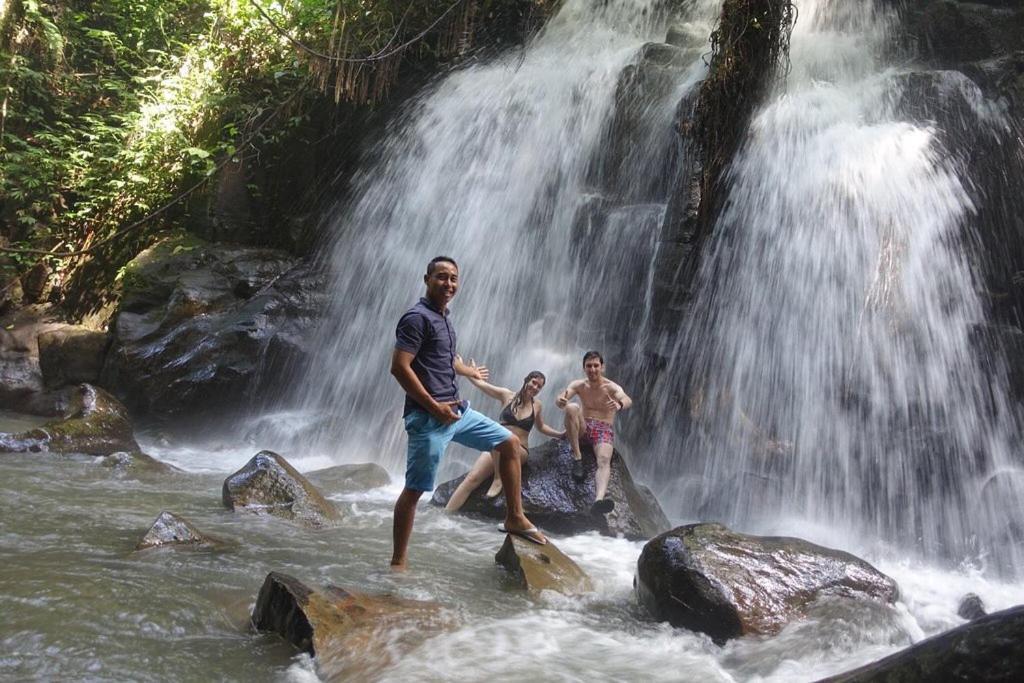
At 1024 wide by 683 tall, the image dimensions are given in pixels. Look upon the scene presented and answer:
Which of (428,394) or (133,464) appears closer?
(428,394)

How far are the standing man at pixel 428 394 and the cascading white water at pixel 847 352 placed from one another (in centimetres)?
389

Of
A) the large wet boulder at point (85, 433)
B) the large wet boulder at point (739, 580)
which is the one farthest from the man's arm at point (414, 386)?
the large wet boulder at point (85, 433)

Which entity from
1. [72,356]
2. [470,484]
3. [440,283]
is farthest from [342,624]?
[72,356]

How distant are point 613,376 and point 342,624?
5786 mm

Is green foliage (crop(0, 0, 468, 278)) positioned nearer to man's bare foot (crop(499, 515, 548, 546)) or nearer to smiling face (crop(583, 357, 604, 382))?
smiling face (crop(583, 357, 604, 382))

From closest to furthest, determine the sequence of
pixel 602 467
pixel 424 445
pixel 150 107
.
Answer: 1. pixel 424 445
2. pixel 602 467
3. pixel 150 107

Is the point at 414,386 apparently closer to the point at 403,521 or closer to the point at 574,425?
the point at 403,521


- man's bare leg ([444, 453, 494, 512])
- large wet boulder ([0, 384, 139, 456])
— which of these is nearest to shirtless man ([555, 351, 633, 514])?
man's bare leg ([444, 453, 494, 512])

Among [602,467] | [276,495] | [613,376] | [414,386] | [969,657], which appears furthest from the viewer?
[613,376]

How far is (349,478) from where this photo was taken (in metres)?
7.70

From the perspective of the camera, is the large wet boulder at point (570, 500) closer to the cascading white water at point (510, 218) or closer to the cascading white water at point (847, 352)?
the cascading white water at point (847, 352)

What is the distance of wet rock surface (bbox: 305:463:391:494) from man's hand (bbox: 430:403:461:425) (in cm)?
337

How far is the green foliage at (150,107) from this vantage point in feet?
43.5

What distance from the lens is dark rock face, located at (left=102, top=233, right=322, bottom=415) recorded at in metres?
10.1
